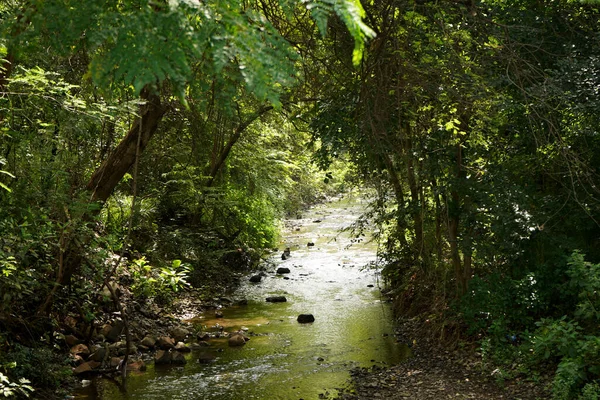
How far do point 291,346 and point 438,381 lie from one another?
2540mm

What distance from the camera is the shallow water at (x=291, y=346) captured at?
730 cm

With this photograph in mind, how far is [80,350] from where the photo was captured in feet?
26.5

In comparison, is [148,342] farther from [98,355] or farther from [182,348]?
→ [98,355]

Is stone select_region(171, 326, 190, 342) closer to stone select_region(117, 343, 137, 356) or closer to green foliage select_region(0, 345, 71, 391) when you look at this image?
stone select_region(117, 343, 137, 356)

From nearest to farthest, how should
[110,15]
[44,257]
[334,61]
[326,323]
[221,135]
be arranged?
[110,15], [44,257], [334,61], [326,323], [221,135]

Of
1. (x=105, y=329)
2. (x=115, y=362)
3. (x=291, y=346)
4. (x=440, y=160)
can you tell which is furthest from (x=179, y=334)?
(x=440, y=160)

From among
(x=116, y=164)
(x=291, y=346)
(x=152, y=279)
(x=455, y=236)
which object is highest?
(x=116, y=164)

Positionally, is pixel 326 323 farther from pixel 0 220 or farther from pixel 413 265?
pixel 0 220

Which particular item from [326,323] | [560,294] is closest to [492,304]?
[560,294]

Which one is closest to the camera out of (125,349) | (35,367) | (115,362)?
(35,367)

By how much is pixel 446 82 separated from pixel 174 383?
4.76m

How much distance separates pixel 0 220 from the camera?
6324mm

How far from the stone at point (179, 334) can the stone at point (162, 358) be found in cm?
103

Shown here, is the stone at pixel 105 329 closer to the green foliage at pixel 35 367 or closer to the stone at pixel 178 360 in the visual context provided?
the stone at pixel 178 360
